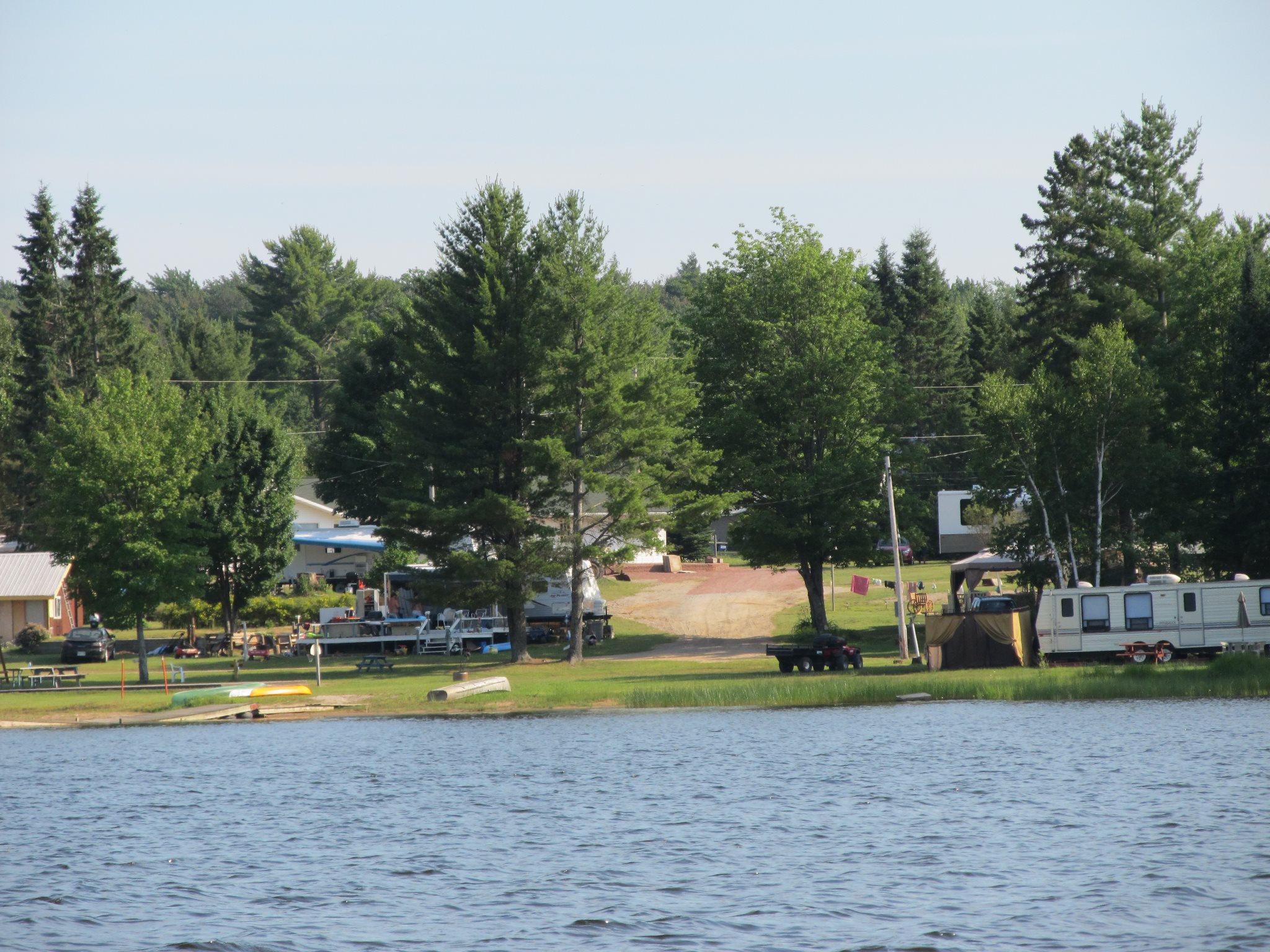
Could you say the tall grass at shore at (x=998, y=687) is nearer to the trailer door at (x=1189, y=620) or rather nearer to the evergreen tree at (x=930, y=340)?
the trailer door at (x=1189, y=620)

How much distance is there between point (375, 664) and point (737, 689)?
18.0m

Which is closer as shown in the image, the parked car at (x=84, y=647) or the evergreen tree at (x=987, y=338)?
the parked car at (x=84, y=647)

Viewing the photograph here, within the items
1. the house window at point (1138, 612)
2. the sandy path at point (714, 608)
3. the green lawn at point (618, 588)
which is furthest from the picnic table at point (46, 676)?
the house window at point (1138, 612)

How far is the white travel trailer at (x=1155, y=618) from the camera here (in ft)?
138

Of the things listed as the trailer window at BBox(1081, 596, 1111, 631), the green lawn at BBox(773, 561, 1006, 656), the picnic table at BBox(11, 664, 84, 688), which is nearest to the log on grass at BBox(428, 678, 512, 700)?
the green lawn at BBox(773, 561, 1006, 656)

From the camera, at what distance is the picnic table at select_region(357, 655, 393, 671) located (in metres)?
52.8

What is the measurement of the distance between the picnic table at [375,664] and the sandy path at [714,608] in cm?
1017

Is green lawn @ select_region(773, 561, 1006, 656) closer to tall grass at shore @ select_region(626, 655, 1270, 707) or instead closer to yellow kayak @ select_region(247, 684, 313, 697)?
tall grass at shore @ select_region(626, 655, 1270, 707)

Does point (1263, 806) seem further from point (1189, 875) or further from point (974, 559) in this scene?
point (974, 559)

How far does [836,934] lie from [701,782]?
39.2 ft

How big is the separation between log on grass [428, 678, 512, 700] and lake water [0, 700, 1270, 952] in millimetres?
4064

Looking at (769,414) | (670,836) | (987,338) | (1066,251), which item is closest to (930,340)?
(987,338)

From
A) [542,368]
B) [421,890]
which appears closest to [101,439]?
[542,368]

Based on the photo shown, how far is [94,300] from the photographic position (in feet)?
291
